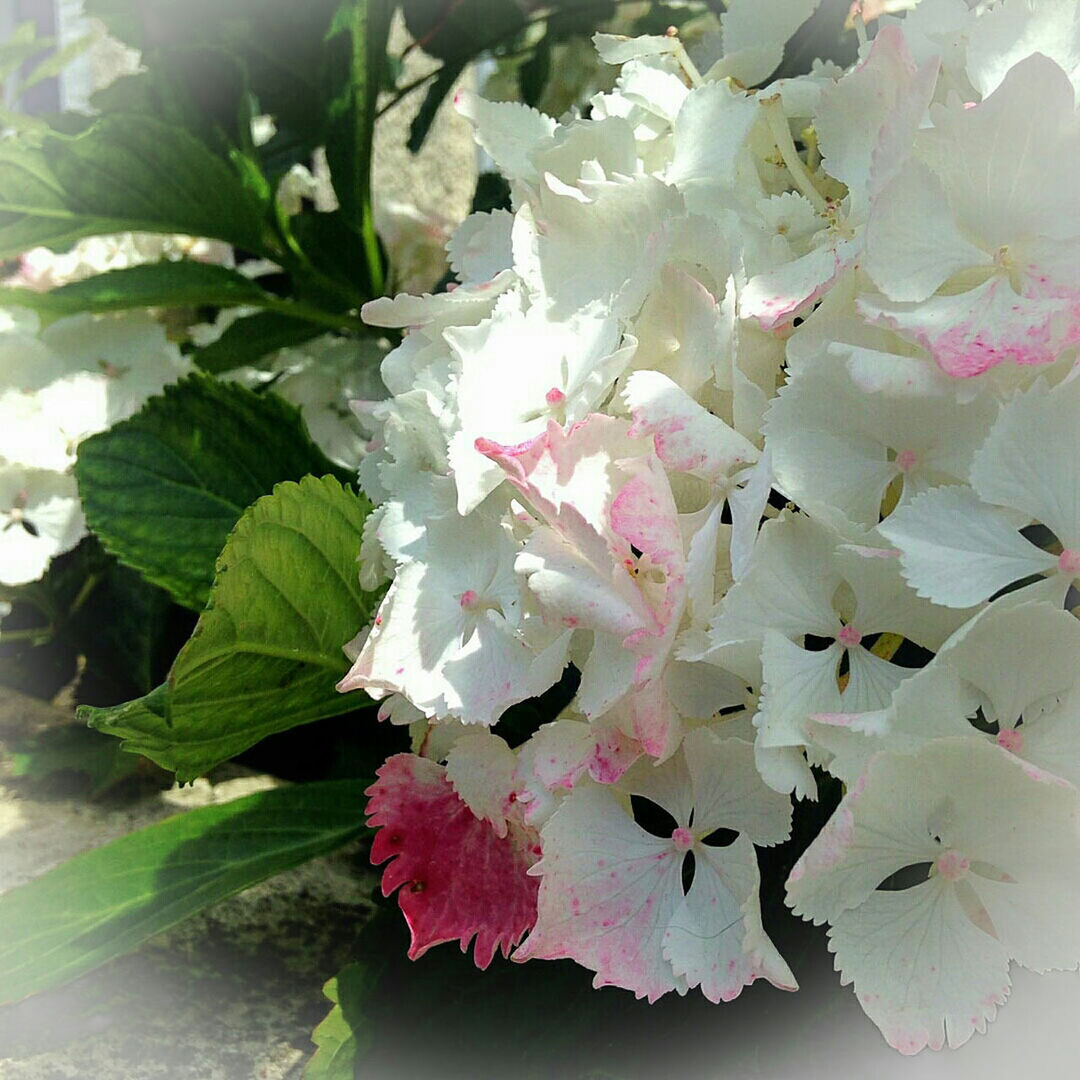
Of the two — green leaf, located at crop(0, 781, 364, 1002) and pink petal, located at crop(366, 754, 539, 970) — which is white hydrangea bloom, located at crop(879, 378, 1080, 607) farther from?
green leaf, located at crop(0, 781, 364, 1002)

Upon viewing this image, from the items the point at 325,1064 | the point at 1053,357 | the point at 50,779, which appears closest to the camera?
the point at 1053,357

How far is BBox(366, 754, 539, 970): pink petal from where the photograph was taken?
0.89ft

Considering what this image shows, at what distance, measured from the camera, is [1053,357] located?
0.67 feet

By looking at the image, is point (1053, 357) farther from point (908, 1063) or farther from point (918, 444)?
point (908, 1063)

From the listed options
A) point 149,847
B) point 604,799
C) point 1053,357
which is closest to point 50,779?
point 149,847

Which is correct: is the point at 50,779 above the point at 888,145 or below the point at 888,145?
below

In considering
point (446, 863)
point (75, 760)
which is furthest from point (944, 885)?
point (75, 760)

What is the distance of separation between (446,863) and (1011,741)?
5.7 inches

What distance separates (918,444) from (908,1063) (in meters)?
0.16

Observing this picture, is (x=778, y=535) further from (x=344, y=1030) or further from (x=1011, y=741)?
(x=344, y=1030)

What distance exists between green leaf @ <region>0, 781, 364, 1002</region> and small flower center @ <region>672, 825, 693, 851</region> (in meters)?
0.16

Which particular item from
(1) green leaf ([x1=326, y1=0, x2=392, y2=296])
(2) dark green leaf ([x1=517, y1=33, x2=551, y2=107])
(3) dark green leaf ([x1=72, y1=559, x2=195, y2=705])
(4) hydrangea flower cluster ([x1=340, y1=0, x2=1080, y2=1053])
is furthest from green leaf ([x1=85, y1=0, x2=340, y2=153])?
(4) hydrangea flower cluster ([x1=340, y1=0, x2=1080, y2=1053])

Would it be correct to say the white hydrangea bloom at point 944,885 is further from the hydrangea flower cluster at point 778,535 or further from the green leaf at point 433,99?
the green leaf at point 433,99

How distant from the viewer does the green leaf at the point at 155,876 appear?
0.33 metres
